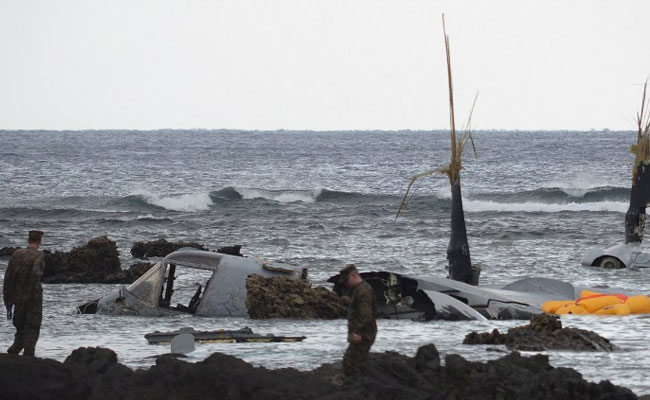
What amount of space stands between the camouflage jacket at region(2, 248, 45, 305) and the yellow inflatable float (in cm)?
862

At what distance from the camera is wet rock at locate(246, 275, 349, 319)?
51.4ft

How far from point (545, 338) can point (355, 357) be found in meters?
4.22

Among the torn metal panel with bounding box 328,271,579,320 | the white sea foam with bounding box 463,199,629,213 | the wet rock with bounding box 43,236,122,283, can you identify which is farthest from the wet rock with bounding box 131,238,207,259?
the white sea foam with bounding box 463,199,629,213

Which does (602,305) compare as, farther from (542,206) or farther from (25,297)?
(542,206)

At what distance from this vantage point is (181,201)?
2124 inches

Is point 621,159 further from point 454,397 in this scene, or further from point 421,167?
point 454,397

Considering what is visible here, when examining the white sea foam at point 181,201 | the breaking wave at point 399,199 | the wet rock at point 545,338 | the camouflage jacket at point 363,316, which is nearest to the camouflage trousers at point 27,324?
the camouflage jacket at point 363,316

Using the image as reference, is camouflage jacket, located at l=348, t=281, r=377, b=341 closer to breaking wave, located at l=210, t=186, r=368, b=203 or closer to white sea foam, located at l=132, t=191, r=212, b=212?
white sea foam, located at l=132, t=191, r=212, b=212

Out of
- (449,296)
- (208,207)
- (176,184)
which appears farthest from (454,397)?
(176,184)

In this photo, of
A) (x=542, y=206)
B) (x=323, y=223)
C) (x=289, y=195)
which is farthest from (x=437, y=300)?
(x=289, y=195)

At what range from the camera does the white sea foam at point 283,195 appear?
187 feet

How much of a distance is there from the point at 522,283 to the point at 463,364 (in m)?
9.15

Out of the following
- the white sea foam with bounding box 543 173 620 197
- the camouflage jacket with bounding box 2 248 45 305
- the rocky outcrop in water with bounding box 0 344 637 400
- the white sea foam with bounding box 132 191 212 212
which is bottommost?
the white sea foam with bounding box 132 191 212 212

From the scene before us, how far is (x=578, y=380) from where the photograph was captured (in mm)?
8789
